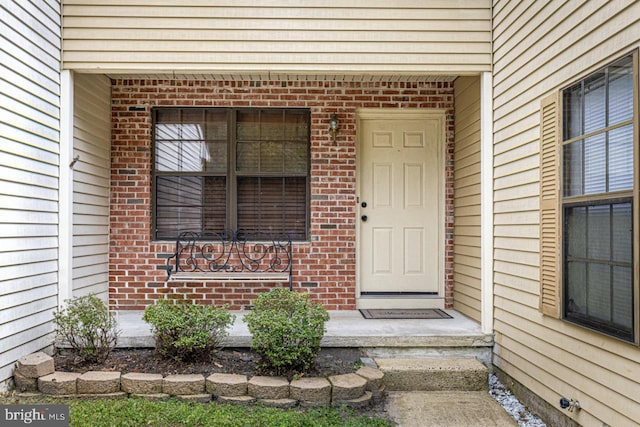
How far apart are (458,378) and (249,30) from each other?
3.21 m

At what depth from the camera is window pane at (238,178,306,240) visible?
503 cm

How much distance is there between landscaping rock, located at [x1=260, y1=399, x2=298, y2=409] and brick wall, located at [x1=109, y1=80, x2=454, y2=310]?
1.84 m

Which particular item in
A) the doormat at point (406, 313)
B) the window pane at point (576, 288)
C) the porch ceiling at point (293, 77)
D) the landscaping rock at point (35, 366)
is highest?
the porch ceiling at point (293, 77)

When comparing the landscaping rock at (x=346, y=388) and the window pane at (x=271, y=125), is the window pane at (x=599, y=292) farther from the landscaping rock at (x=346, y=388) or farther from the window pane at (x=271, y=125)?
the window pane at (x=271, y=125)

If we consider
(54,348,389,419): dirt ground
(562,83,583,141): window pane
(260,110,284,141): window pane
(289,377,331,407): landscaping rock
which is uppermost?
(260,110,284,141): window pane

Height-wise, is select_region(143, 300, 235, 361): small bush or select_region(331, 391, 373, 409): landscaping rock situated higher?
select_region(143, 300, 235, 361): small bush

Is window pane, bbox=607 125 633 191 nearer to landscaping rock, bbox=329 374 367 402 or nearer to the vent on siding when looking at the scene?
the vent on siding

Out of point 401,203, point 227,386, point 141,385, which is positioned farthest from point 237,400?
point 401,203

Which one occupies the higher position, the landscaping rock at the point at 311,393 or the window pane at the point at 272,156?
the window pane at the point at 272,156

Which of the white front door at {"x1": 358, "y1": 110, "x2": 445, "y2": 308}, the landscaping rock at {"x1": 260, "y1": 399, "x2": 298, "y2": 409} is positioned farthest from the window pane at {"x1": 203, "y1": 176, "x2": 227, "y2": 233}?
the landscaping rock at {"x1": 260, "y1": 399, "x2": 298, "y2": 409}

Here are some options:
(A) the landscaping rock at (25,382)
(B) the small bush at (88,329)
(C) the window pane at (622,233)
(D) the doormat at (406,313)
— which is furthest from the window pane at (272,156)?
(C) the window pane at (622,233)

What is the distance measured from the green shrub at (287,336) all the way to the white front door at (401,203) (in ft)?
5.67

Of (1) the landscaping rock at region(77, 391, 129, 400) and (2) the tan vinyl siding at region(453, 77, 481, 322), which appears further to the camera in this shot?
(2) the tan vinyl siding at region(453, 77, 481, 322)

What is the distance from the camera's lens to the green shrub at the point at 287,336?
132 inches
